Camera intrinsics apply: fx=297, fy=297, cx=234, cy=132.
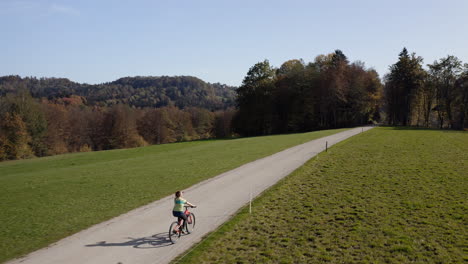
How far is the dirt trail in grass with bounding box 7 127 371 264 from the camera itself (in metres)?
9.74

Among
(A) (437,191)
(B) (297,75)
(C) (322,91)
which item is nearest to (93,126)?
(B) (297,75)

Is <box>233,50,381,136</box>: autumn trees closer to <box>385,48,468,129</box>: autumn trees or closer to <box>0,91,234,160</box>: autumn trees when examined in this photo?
<box>385,48,468,129</box>: autumn trees

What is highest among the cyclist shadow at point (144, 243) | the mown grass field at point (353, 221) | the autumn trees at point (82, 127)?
→ the autumn trees at point (82, 127)

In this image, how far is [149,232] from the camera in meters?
11.7

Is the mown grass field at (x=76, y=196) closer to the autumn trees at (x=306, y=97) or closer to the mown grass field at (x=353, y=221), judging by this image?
the mown grass field at (x=353, y=221)

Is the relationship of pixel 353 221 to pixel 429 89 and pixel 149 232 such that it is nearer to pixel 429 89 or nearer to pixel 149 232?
pixel 149 232

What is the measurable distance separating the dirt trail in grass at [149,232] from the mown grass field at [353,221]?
2.72ft

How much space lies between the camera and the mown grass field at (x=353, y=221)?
31.0 feet

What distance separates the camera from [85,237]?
11406 millimetres

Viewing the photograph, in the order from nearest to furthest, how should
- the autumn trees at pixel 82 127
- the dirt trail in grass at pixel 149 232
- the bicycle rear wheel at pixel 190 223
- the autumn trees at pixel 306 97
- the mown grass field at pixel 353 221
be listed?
the mown grass field at pixel 353 221
the dirt trail in grass at pixel 149 232
the bicycle rear wheel at pixel 190 223
the autumn trees at pixel 82 127
the autumn trees at pixel 306 97

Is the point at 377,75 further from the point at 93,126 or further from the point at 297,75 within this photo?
the point at 93,126

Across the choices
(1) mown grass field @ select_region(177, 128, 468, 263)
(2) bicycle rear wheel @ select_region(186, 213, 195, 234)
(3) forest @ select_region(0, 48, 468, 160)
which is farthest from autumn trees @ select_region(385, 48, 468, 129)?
(2) bicycle rear wheel @ select_region(186, 213, 195, 234)

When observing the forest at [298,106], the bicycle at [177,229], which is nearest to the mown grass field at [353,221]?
the bicycle at [177,229]

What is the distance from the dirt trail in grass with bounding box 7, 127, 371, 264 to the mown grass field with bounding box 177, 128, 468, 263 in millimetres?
828
